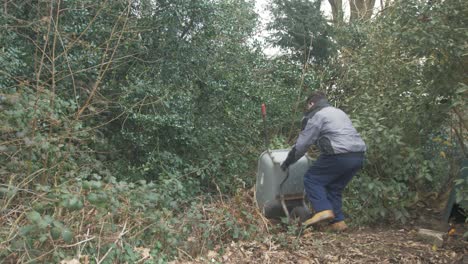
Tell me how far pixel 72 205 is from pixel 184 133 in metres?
4.08

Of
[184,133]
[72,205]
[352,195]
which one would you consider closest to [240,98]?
[184,133]

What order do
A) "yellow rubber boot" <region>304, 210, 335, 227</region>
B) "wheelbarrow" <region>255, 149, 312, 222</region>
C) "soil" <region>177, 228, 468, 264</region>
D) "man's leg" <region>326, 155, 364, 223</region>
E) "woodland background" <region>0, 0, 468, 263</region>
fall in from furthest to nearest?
"wheelbarrow" <region>255, 149, 312, 222</region> → "man's leg" <region>326, 155, 364, 223</region> → "yellow rubber boot" <region>304, 210, 335, 227</region> → "soil" <region>177, 228, 468, 264</region> → "woodland background" <region>0, 0, 468, 263</region>

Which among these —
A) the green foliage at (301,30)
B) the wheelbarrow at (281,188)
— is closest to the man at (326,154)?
the wheelbarrow at (281,188)

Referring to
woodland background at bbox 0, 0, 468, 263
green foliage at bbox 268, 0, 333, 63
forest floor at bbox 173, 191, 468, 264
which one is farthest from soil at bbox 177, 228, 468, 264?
green foliage at bbox 268, 0, 333, 63

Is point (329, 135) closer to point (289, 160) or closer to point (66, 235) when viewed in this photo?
point (289, 160)

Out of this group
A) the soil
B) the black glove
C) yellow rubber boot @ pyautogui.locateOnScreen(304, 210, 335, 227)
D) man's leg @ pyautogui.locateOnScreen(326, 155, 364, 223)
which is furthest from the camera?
man's leg @ pyautogui.locateOnScreen(326, 155, 364, 223)

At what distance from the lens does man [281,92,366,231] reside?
19.2ft

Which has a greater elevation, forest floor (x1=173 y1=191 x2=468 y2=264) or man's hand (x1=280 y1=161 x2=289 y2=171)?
man's hand (x1=280 y1=161 x2=289 y2=171)

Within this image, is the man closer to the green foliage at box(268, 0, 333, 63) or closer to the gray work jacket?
the gray work jacket

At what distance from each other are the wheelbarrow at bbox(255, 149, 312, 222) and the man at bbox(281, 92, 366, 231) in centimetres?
19

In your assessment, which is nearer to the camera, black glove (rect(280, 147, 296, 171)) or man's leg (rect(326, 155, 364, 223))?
black glove (rect(280, 147, 296, 171))

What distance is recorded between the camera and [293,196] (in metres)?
6.32

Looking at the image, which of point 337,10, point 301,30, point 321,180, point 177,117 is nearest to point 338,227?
point 321,180

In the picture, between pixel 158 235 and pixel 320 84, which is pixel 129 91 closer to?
pixel 158 235
